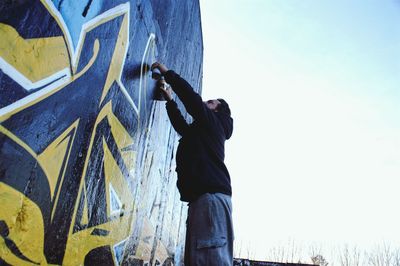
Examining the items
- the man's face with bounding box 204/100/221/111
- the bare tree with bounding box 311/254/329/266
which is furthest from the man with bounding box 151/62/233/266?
the bare tree with bounding box 311/254/329/266

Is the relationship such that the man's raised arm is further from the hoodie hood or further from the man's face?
the man's face

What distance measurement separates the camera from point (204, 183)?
2.34 metres

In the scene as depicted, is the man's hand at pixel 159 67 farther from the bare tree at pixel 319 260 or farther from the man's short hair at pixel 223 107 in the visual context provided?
the bare tree at pixel 319 260

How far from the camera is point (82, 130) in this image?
68.4 inches

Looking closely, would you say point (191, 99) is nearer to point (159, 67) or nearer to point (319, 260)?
point (159, 67)

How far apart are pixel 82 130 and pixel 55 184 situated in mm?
371

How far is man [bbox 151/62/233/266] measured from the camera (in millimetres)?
2160

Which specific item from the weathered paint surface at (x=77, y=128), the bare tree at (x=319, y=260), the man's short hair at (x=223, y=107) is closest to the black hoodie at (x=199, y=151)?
the man's short hair at (x=223, y=107)

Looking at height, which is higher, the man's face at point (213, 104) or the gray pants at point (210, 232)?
the man's face at point (213, 104)

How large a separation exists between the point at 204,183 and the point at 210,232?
0.36m

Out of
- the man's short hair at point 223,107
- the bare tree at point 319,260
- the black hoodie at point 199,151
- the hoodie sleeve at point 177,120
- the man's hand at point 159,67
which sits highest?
the man's hand at point 159,67

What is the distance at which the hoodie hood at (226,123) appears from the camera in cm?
A: 296

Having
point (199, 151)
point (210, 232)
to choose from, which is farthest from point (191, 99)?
point (210, 232)

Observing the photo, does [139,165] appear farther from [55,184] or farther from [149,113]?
[55,184]
